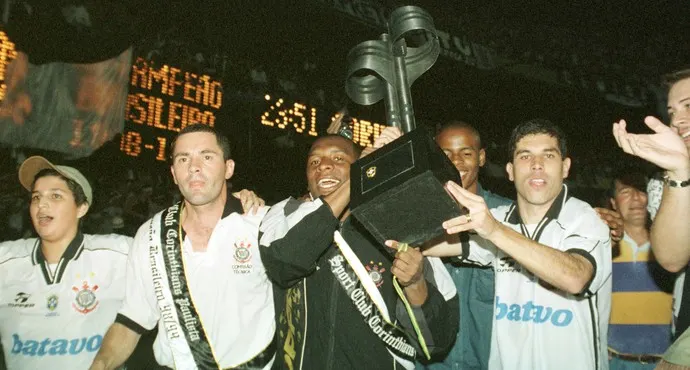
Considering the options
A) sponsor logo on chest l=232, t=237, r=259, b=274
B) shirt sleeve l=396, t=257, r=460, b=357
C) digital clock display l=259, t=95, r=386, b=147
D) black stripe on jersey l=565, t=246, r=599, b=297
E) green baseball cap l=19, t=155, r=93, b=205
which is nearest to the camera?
black stripe on jersey l=565, t=246, r=599, b=297

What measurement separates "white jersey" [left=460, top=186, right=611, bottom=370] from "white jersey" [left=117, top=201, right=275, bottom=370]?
1239 mm

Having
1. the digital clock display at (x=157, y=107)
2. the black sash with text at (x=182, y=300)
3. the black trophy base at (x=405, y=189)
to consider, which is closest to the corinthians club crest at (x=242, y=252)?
the black sash with text at (x=182, y=300)

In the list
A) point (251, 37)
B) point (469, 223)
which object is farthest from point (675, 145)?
point (251, 37)

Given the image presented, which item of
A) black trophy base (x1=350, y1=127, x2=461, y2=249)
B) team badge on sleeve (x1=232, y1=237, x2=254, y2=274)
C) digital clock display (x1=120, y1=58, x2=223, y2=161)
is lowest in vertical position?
team badge on sleeve (x1=232, y1=237, x2=254, y2=274)

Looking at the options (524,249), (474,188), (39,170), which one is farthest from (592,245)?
(39,170)

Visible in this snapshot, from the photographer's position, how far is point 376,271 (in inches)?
115

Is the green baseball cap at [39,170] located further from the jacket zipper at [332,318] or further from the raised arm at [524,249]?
the raised arm at [524,249]

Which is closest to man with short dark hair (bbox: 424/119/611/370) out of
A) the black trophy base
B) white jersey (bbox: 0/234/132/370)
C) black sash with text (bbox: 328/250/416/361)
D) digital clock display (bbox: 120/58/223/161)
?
the black trophy base

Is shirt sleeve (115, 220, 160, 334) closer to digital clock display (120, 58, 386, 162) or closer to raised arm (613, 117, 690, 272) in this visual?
raised arm (613, 117, 690, 272)

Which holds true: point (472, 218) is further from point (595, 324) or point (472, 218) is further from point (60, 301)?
point (60, 301)

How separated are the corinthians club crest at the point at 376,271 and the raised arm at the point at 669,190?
1.30m

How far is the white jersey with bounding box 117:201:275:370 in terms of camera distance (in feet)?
9.57

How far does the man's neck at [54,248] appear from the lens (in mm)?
3439

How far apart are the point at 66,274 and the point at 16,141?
342cm
